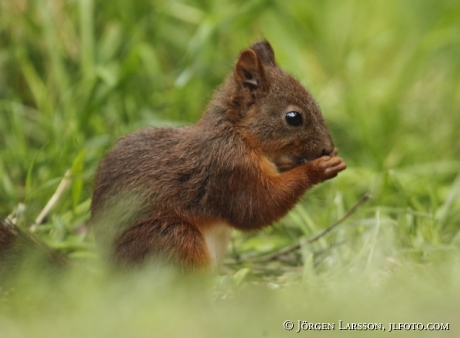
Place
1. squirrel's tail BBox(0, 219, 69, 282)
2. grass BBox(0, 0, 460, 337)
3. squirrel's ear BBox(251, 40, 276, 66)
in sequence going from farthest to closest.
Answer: squirrel's ear BBox(251, 40, 276, 66) → squirrel's tail BBox(0, 219, 69, 282) → grass BBox(0, 0, 460, 337)

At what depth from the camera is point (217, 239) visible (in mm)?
3441

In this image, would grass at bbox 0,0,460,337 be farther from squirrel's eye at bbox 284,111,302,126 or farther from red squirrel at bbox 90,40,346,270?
squirrel's eye at bbox 284,111,302,126

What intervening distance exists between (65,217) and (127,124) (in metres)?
1.26

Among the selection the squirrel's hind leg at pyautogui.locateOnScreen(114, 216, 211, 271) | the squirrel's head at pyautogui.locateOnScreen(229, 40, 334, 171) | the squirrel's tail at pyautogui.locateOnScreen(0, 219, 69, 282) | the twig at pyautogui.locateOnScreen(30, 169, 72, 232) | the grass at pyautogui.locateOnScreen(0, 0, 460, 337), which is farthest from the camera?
the twig at pyautogui.locateOnScreen(30, 169, 72, 232)

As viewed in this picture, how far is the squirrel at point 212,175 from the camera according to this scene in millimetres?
3188

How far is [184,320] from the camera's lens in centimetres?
270

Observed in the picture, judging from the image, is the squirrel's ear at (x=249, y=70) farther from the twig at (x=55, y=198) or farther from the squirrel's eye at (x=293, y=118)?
the twig at (x=55, y=198)

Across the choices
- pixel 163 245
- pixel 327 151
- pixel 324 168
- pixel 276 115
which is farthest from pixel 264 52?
pixel 163 245

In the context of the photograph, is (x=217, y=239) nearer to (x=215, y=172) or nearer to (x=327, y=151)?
(x=215, y=172)

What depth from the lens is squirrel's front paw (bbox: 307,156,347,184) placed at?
3336 mm

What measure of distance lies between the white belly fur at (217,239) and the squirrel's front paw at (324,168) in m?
0.47

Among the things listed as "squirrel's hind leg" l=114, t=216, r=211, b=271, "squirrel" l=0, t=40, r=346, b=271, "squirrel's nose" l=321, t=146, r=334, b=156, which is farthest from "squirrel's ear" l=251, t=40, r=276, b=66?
"squirrel's hind leg" l=114, t=216, r=211, b=271

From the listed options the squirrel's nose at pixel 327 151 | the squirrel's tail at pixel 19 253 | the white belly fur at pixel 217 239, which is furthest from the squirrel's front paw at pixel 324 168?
the squirrel's tail at pixel 19 253

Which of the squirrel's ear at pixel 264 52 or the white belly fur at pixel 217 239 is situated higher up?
the squirrel's ear at pixel 264 52
